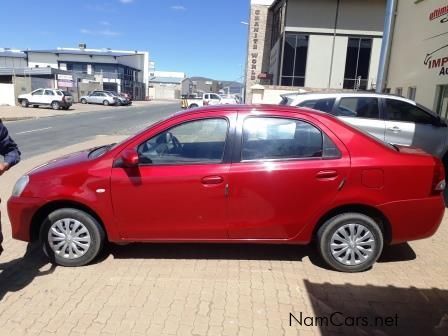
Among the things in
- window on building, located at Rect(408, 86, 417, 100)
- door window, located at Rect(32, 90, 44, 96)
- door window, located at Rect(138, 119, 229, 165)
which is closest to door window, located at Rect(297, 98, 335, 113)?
door window, located at Rect(138, 119, 229, 165)

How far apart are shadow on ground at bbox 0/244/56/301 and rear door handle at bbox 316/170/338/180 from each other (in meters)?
2.78

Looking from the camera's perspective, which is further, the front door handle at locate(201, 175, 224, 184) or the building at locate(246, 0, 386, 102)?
the building at locate(246, 0, 386, 102)

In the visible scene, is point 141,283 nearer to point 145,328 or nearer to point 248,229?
point 145,328

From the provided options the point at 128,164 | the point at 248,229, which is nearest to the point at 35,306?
the point at 128,164

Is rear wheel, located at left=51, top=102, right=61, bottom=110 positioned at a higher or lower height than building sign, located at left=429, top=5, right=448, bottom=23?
lower

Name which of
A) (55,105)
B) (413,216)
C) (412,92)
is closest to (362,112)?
(413,216)

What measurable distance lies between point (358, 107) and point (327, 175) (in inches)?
168

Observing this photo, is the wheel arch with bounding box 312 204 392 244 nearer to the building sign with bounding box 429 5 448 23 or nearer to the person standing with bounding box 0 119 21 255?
the person standing with bounding box 0 119 21 255

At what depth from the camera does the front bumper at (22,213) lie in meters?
4.02

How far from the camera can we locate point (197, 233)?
13.2 feet

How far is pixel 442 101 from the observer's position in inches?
400

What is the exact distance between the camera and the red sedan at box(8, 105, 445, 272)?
Answer: 3889mm

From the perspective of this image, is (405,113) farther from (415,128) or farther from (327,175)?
(327,175)

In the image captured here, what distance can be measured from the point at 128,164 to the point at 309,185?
1.71m
